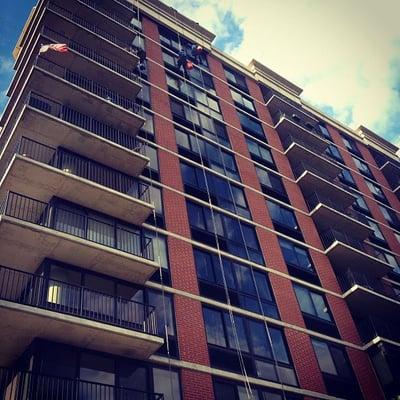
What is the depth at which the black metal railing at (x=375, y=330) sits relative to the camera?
81.0ft

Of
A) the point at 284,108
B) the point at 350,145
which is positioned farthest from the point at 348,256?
the point at 350,145

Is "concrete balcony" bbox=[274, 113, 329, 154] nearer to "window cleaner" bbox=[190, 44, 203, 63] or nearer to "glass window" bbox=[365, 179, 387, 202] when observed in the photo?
"glass window" bbox=[365, 179, 387, 202]

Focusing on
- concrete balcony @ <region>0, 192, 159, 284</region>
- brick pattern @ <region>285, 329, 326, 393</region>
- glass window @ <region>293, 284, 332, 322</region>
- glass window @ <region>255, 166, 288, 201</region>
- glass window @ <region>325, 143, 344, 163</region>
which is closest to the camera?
concrete balcony @ <region>0, 192, 159, 284</region>

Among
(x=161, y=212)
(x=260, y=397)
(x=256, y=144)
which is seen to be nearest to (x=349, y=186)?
(x=256, y=144)

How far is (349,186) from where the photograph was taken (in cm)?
3709

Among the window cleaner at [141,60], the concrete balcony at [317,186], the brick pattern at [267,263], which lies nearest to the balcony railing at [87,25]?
the window cleaner at [141,60]

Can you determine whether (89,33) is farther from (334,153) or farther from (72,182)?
(334,153)

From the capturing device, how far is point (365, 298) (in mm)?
25391

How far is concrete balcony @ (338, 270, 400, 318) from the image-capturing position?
992 inches

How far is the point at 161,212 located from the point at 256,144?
12.1 metres

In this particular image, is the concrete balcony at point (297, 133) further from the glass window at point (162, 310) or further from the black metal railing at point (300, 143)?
the glass window at point (162, 310)

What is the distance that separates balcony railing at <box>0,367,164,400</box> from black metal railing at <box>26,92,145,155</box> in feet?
35.9

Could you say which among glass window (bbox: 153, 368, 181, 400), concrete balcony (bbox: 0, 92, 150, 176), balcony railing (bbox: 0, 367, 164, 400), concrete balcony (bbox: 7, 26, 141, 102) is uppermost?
concrete balcony (bbox: 7, 26, 141, 102)

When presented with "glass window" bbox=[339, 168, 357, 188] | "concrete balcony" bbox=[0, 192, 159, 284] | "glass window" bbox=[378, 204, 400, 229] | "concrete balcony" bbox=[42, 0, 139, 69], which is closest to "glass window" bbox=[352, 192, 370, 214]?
"glass window" bbox=[339, 168, 357, 188]
